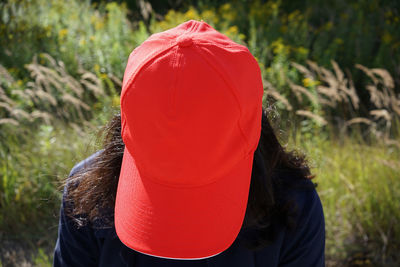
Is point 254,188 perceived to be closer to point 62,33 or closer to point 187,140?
point 187,140

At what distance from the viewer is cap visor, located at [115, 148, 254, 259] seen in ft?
3.42

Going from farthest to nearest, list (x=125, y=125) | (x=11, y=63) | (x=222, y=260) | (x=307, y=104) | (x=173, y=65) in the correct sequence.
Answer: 1. (x=11, y=63)
2. (x=307, y=104)
3. (x=222, y=260)
4. (x=125, y=125)
5. (x=173, y=65)

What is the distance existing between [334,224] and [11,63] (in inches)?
135

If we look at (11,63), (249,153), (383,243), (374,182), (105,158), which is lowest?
(383,243)

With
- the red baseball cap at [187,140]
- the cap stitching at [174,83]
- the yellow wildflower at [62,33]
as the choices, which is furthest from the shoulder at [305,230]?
the yellow wildflower at [62,33]

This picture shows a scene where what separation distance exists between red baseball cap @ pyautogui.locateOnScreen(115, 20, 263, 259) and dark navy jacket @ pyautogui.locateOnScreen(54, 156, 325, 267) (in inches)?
8.6

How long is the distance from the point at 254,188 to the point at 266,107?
36 centimetres

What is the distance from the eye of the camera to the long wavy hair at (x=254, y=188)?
1273 mm

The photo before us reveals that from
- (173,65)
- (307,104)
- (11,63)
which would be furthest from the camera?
(11,63)

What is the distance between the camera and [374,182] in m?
2.80

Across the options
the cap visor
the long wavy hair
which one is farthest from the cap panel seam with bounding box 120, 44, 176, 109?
the long wavy hair

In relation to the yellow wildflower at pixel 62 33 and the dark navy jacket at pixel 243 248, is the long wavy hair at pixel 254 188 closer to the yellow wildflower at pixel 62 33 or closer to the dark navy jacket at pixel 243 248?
the dark navy jacket at pixel 243 248

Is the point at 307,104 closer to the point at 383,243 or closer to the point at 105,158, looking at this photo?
the point at 383,243

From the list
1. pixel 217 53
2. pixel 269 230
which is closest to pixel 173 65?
pixel 217 53
